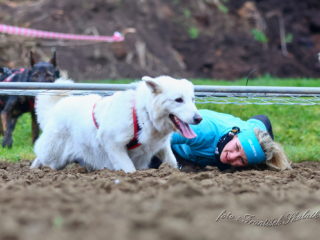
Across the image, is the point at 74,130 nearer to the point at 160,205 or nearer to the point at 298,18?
the point at 160,205

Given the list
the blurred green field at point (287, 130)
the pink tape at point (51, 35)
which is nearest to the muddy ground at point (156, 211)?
the blurred green field at point (287, 130)

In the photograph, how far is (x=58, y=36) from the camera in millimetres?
18781

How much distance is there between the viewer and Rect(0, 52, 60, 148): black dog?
34.6ft

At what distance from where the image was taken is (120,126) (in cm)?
668

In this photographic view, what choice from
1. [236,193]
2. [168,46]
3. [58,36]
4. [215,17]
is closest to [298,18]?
[215,17]

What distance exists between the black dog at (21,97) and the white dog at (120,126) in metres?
2.80

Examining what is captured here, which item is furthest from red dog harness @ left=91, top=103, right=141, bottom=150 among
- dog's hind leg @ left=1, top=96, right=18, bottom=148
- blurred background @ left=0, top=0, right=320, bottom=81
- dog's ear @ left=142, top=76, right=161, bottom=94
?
blurred background @ left=0, top=0, right=320, bottom=81

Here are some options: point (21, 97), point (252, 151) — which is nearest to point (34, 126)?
point (21, 97)

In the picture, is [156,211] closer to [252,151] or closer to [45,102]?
[252,151]

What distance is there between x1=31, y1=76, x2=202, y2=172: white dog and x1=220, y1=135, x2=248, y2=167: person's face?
607 millimetres

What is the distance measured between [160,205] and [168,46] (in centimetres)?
1818

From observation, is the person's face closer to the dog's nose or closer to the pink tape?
the dog's nose

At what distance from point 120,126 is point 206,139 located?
1.31m

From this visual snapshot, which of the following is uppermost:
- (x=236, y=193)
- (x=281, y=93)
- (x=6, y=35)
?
(x=6, y=35)
